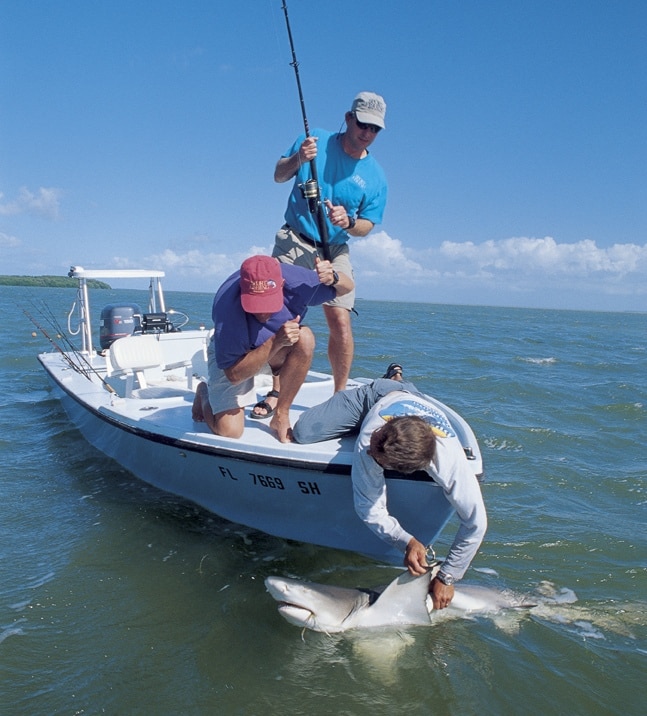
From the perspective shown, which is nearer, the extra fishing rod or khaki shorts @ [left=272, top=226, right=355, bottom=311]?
the extra fishing rod

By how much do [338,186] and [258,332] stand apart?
1697 mm

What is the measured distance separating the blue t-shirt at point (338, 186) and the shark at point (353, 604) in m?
2.87

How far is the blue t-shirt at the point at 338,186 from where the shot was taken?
16.3 feet

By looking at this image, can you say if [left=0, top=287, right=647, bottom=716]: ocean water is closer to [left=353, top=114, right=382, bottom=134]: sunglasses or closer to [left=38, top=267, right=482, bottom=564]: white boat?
[left=38, top=267, right=482, bottom=564]: white boat

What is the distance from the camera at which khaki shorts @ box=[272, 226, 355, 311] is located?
5129mm

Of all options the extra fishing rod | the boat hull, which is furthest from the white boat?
the extra fishing rod

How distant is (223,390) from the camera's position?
4430 mm

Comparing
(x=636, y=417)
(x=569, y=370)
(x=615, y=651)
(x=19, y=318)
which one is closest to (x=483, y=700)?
(x=615, y=651)

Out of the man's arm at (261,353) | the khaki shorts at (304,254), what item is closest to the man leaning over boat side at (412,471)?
the man's arm at (261,353)

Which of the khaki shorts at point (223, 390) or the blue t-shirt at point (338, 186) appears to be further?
the blue t-shirt at point (338, 186)

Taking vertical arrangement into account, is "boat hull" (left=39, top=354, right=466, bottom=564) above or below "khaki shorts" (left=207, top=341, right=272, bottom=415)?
below

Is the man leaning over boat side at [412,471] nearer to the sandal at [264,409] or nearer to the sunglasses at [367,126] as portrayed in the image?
the sandal at [264,409]

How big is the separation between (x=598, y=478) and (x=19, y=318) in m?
28.4

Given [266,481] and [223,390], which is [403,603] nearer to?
[266,481]
